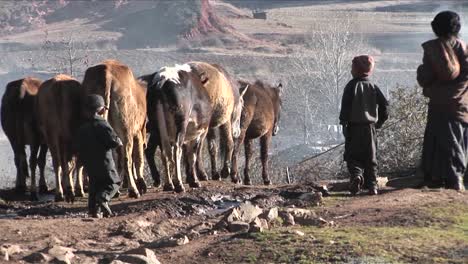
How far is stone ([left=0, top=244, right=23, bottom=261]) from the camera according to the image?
32.3 feet

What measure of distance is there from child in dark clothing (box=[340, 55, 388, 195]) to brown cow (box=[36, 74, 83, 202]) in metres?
3.46

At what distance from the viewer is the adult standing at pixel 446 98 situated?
12750 millimetres

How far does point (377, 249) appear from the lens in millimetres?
9484

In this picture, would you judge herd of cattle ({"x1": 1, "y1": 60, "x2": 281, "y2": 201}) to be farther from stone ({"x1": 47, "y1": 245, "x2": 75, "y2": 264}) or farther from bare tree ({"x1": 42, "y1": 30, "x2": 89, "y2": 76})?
bare tree ({"x1": 42, "y1": 30, "x2": 89, "y2": 76})

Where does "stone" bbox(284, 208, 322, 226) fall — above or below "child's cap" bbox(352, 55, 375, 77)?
below

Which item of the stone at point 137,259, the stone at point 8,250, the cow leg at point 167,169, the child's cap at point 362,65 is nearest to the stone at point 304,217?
the stone at point 137,259

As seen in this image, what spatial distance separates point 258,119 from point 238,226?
8361 mm

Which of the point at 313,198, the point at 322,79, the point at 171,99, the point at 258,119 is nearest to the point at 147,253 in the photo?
the point at 313,198

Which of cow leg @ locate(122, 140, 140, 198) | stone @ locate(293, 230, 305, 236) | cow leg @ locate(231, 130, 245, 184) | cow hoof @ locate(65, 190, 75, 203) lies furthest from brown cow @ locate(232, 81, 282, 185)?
stone @ locate(293, 230, 305, 236)

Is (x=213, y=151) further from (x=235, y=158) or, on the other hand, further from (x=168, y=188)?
(x=168, y=188)

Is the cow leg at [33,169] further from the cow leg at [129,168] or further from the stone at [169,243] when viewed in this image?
the stone at [169,243]

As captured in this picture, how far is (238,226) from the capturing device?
1074cm

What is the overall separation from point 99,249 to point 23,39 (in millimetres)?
54514

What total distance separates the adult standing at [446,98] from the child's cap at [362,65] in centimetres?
66
